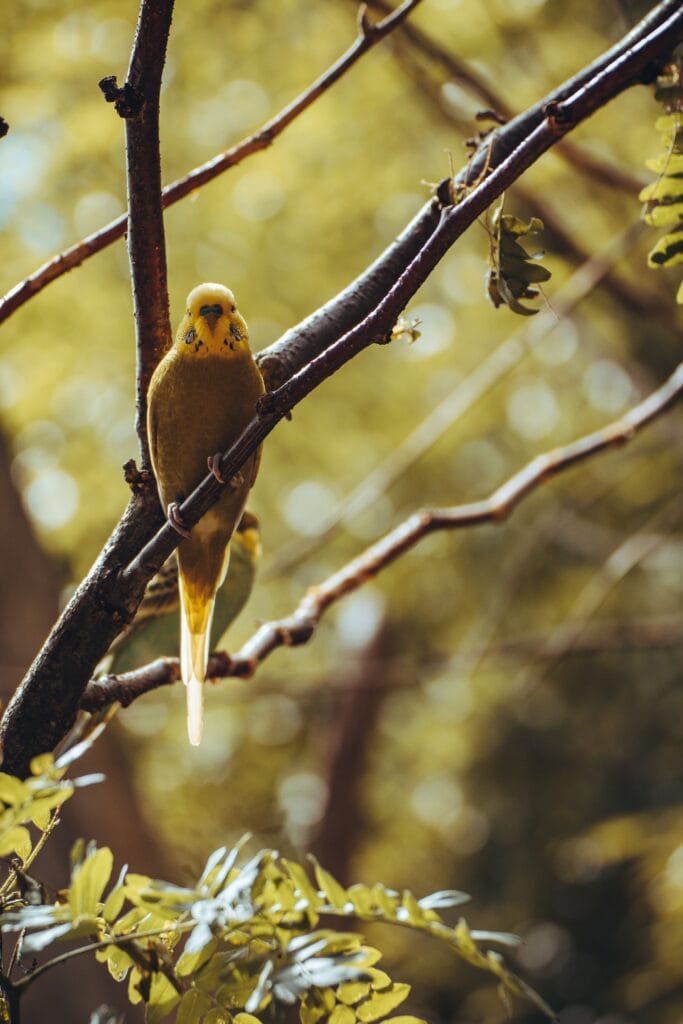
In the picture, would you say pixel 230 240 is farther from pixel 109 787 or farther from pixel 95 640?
pixel 95 640

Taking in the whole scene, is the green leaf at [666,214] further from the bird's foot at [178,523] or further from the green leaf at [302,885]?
the green leaf at [302,885]

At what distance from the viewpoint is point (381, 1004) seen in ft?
2.56

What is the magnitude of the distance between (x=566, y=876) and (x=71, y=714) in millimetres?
4277

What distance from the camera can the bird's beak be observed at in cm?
114

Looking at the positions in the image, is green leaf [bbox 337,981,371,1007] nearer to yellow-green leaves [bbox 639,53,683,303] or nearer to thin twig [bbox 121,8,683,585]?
thin twig [bbox 121,8,683,585]

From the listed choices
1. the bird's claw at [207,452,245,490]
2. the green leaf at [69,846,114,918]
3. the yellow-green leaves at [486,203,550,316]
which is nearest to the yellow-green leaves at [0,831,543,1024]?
the green leaf at [69,846,114,918]

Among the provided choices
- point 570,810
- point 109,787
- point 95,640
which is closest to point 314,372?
point 95,640

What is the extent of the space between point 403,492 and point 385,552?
127 inches

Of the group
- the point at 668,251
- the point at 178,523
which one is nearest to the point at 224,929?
the point at 178,523

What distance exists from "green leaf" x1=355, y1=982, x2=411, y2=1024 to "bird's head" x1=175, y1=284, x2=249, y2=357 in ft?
2.28

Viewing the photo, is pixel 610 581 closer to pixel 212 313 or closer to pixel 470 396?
pixel 470 396

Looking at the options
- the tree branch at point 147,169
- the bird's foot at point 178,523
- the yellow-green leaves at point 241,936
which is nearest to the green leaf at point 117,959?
the yellow-green leaves at point 241,936

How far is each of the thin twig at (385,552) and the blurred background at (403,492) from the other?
0.66 m

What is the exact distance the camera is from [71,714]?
3.04ft
